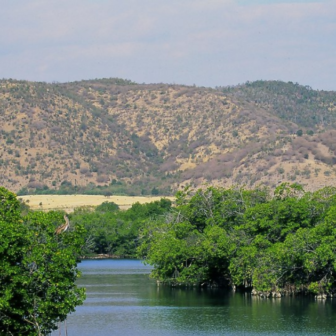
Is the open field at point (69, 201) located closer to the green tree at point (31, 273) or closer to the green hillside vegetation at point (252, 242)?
the green hillside vegetation at point (252, 242)

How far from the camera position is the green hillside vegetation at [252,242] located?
57156 mm

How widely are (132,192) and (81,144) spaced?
20.8m

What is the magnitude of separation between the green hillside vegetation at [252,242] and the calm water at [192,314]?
64.3 inches

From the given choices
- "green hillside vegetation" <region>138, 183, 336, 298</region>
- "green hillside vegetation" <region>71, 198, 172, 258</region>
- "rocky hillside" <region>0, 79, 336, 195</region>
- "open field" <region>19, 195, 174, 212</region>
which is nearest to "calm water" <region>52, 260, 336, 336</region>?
"green hillside vegetation" <region>138, 183, 336, 298</region>

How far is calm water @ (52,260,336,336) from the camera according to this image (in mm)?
47844

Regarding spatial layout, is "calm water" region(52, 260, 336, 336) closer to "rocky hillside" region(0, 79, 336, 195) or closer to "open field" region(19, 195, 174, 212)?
"open field" region(19, 195, 174, 212)

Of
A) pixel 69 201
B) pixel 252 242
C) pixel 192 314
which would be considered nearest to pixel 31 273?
pixel 192 314

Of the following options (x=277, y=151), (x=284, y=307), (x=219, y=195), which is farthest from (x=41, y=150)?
(x=284, y=307)

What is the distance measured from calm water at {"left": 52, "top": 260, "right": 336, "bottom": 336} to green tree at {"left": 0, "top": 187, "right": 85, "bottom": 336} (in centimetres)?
1088

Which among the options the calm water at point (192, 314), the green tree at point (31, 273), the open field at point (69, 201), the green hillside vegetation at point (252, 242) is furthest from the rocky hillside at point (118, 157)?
the green tree at point (31, 273)

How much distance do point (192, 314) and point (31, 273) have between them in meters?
20.0

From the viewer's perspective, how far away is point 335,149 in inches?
5842

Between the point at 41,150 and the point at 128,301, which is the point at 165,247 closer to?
the point at 128,301

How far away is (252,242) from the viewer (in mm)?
63000
